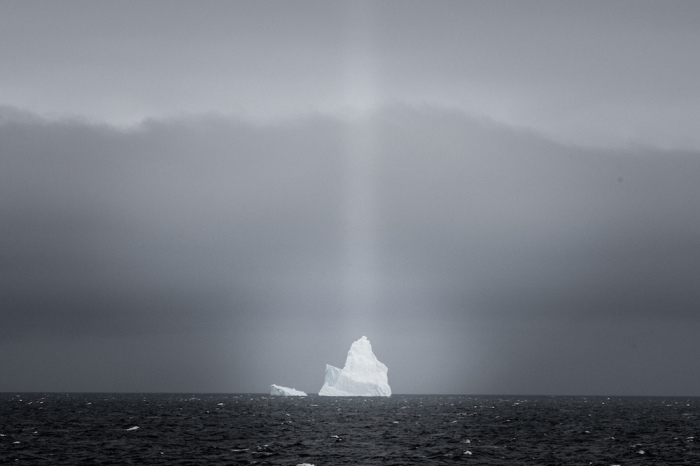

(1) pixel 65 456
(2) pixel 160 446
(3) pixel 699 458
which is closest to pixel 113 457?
(1) pixel 65 456

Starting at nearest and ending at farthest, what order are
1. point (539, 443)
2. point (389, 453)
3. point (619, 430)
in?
point (389, 453), point (539, 443), point (619, 430)

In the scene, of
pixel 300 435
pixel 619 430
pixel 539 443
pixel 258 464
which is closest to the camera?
pixel 258 464

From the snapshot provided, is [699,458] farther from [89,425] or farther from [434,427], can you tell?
[89,425]

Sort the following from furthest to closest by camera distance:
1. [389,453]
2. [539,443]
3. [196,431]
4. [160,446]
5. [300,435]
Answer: [196,431] → [300,435] → [539,443] → [160,446] → [389,453]

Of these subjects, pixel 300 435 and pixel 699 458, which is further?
pixel 300 435

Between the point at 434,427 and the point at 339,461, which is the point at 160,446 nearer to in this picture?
the point at 339,461

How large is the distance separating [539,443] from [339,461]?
88.6 feet

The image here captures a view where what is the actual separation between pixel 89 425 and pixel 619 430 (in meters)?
72.7

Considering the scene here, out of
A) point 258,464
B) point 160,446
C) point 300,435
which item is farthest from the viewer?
point 300,435

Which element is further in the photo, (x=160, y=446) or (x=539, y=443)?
(x=539, y=443)

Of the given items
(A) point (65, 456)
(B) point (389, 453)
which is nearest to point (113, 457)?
(A) point (65, 456)

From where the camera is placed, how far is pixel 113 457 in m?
62.6

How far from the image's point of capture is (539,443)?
78312mm

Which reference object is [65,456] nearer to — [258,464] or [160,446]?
[160,446]
